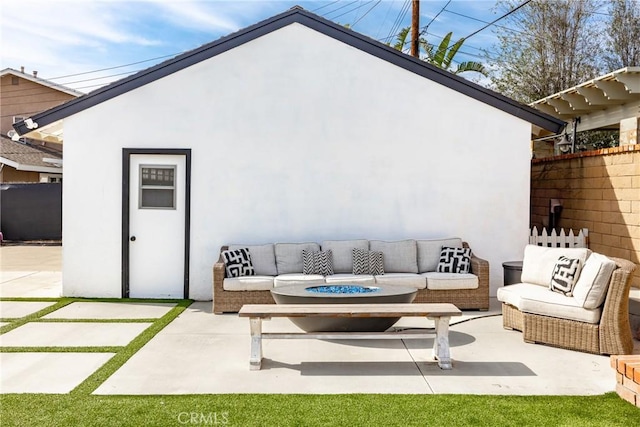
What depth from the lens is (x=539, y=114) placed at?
8719 mm

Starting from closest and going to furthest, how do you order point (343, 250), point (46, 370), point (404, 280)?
1. point (46, 370)
2. point (404, 280)
3. point (343, 250)

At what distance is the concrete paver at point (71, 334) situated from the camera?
20.2 feet

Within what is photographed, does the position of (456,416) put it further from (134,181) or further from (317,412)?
(134,181)

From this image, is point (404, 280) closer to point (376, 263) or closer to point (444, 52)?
point (376, 263)

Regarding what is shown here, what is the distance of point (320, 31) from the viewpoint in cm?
877

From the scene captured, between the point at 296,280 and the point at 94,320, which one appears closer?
the point at 94,320

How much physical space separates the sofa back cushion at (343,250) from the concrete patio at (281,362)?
4.61 ft

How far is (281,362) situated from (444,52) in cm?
1457

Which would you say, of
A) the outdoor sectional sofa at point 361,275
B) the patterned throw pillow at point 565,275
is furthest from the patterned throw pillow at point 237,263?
the patterned throw pillow at point 565,275

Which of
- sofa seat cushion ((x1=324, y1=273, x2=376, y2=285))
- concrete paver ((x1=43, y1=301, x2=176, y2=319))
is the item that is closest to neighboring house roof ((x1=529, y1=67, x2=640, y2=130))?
sofa seat cushion ((x1=324, y1=273, x2=376, y2=285))

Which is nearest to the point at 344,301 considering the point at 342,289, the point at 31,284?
the point at 342,289

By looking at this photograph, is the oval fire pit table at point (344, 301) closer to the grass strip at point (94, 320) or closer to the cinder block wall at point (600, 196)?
the grass strip at point (94, 320)

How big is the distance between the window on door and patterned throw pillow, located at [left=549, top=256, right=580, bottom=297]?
572 cm

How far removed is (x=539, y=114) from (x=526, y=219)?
1.69 metres
